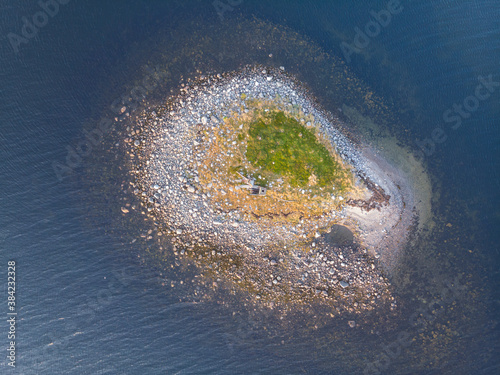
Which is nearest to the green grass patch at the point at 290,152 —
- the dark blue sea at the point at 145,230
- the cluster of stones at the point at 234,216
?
the cluster of stones at the point at 234,216

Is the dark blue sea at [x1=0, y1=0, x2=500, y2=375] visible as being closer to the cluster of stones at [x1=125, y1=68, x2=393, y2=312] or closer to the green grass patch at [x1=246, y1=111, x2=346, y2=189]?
the cluster of stones at [x1=125, y1=68, x2=393, y2=312]

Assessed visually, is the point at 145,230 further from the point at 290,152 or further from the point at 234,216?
the point at 290,152

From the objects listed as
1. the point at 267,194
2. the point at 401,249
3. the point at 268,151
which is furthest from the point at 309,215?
the point at 401,249

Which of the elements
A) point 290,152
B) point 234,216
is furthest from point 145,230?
point 290,152

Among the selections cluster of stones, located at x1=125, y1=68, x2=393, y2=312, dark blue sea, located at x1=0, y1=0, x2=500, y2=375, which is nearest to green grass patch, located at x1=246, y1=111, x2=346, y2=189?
cluster of stones, located at x1=125, y1=68, x2=393, y2=312

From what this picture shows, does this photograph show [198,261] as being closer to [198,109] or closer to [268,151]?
[268,151]
